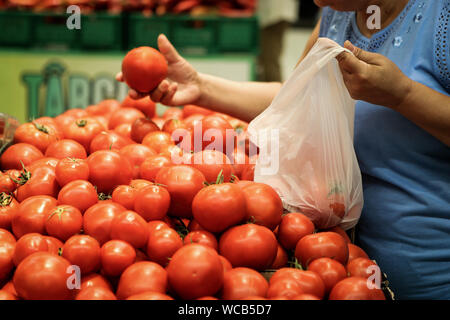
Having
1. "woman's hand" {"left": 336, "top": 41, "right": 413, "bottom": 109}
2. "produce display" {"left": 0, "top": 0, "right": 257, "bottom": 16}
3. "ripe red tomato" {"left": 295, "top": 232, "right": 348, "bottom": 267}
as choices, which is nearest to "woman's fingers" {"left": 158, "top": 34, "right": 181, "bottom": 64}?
"woman's hand" {"left": 336, "top": 41, "right": 413, "bottom": 109}

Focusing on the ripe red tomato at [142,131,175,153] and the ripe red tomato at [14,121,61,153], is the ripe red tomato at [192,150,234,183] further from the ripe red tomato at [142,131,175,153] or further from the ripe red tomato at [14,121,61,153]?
the ripe red tomato at [14,121,61,153]

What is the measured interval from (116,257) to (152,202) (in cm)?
19

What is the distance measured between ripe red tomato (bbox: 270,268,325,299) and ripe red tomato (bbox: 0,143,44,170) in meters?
1.04

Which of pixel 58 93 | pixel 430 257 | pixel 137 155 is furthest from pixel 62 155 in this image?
pixel 58 93

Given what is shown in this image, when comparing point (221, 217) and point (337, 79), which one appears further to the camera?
point (337, 79)

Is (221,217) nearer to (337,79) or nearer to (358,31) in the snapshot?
(337,79)

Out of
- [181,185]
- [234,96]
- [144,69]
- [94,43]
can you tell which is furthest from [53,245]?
[94,43]

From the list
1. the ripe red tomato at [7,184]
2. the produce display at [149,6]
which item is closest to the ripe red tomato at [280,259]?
the ripe red tomato at [7,184]

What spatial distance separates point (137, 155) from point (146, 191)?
16.1 inches

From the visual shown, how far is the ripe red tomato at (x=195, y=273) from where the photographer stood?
101 cm

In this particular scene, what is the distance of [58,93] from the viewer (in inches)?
169

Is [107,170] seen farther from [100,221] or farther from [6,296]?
[6,296]

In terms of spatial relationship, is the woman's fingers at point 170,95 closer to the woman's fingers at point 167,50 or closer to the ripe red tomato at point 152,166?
the woman's fingers at point 167,50

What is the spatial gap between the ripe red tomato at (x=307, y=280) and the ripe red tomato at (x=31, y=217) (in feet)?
2.15
